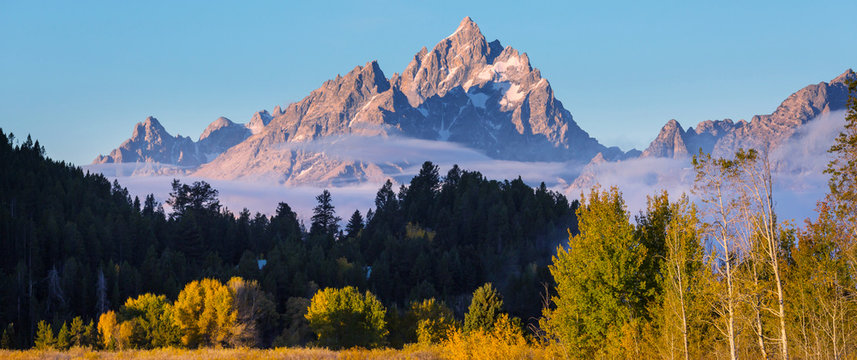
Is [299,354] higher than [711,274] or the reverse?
the reverse

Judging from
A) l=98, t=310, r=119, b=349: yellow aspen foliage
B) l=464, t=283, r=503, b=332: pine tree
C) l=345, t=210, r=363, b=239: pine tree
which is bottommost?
l=98, t=310, r=119, b=349: yellow aspen foliage

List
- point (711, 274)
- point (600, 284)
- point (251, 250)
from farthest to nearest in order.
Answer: point (251, 250)
point (600, 284)
point (711, 274)

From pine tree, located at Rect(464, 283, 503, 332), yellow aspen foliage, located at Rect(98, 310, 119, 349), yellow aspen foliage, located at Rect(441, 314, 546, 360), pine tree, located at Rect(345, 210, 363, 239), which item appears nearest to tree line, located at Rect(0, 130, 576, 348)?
pine tree, located at Rect(345, 210, 363, 239)

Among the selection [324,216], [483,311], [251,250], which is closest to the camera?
[483,311]

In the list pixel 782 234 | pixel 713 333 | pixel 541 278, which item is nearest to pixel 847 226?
pixel 713 333

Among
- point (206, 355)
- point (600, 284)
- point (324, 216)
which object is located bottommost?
point (206, 355)

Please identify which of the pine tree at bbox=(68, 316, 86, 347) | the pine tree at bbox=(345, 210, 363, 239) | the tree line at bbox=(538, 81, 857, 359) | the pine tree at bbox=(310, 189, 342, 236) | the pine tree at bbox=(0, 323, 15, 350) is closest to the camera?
the tree line at bbox=(538, 81, 857, 359)

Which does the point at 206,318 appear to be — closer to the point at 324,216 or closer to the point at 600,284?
the point at 600,284

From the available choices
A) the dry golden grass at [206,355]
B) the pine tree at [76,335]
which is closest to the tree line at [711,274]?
the dry golden grass at [206,355]

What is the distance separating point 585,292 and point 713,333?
889cm

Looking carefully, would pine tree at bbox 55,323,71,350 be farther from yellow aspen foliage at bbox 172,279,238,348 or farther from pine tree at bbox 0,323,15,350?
yellow aspen foliage at bbox 172,279,238,348

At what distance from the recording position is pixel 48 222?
131m

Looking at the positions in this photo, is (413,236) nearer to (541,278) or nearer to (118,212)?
(541,278)

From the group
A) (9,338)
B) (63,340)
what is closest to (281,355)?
(63,340)
